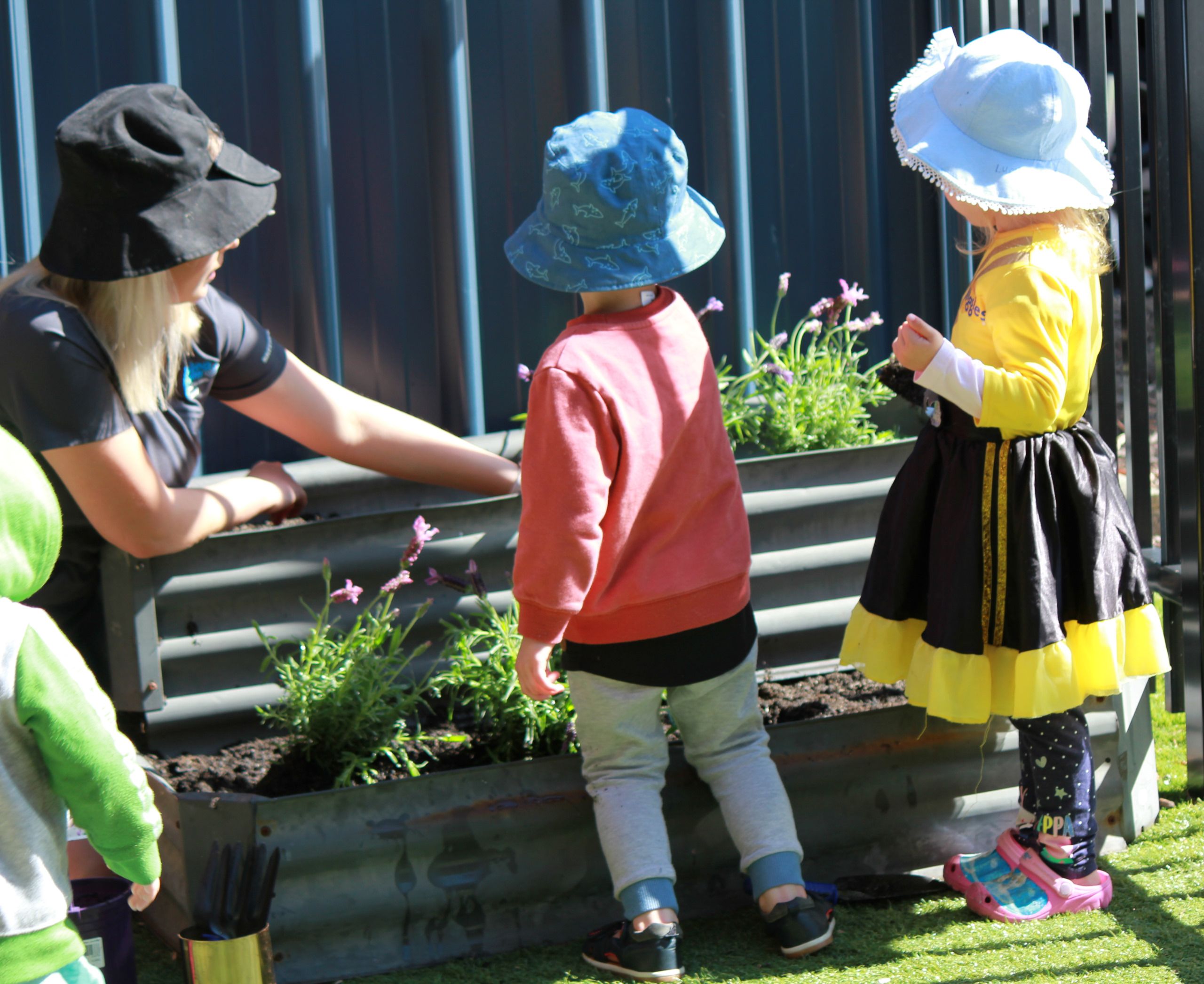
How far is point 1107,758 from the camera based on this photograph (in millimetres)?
2805

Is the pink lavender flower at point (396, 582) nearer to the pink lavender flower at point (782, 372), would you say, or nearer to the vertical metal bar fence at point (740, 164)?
the pink lavender flower at point (782, 372)

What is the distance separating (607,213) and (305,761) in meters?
1.27

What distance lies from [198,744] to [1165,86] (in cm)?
261

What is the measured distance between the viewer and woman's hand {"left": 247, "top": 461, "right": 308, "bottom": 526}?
9.84ft

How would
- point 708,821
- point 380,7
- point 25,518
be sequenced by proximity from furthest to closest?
point 380,7, point 708,821, point 25,518

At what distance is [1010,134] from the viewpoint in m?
2.40

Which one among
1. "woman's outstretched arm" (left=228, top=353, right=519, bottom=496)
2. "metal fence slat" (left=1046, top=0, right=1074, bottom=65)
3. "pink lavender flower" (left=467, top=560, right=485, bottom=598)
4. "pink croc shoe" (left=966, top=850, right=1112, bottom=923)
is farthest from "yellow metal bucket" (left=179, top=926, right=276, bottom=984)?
"metal fence slat" (left=1046, top=0, right=1074, bottom=65)

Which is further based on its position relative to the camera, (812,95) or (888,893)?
(812,95)

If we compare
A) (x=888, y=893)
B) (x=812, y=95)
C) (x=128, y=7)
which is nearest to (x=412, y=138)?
(x=128, y=7)

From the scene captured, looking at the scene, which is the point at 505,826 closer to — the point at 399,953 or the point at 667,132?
the point at 399,953

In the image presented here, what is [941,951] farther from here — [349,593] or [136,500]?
[136,500]

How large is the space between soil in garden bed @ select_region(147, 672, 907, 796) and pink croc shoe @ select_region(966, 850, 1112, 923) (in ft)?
1.40

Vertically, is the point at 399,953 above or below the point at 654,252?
below

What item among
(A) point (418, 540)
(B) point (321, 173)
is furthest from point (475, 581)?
(B) point (321, 173)
